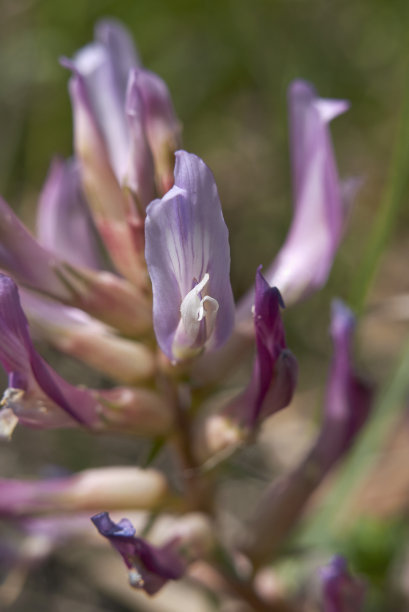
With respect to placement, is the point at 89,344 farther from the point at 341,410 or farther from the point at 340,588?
the point at 340,588

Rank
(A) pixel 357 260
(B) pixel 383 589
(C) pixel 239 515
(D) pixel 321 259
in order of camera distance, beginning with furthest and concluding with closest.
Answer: (A) pixel 357 260 < (C) pixel 239 515 < (B) pixel 383 589 < (D) pixel 321 259

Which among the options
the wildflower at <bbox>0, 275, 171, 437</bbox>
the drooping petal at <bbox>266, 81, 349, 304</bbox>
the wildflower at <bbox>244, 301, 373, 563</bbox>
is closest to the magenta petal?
the wildflower at <bbox>0, 275, 171, 437</bbox>

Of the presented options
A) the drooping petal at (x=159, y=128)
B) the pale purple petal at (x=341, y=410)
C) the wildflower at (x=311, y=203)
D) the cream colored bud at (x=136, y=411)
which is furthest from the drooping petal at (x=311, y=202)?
the cream colored bud at (x=136, y=411)

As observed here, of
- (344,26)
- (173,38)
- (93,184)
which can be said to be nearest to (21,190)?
(173,38)

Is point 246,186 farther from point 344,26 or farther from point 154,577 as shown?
point 154,577

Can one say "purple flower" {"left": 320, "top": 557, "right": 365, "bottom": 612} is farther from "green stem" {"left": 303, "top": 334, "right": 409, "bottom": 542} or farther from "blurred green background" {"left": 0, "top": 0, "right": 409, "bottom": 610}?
"blurred green background" {"left": 0, "top": 0, "right": 409, "bottom": 610}

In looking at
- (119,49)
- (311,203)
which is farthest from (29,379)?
(119,49)

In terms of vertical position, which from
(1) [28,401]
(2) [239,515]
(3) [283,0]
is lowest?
(2) [239,515]
